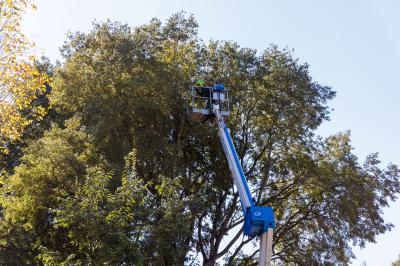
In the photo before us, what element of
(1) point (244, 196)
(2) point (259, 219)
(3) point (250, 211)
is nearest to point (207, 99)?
(1) point (244, 196)

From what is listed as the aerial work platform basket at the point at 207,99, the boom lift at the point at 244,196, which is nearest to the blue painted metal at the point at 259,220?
the boom lift at the point at 244,196

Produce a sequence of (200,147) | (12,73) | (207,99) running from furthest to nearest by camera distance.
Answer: (200,147), (207,99), (12,73)

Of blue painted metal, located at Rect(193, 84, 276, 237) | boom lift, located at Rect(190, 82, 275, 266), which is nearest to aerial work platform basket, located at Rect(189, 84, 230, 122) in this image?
boom lift, located at Rect(190, 82, 275, 266)

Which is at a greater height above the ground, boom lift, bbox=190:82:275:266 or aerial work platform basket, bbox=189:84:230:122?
aerial work platform basket, bbox=189:84:230:122

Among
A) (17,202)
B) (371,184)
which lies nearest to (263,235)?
(17,202)

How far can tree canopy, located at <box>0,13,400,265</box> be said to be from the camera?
18094mm

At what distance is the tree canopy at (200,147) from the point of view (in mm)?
18094

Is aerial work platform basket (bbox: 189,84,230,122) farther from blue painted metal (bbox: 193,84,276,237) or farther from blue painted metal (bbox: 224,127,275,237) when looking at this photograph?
blue painted metal (bbox: 224,127,275,237)

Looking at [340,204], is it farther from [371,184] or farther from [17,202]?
[17,202]

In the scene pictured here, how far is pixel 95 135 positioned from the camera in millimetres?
19750

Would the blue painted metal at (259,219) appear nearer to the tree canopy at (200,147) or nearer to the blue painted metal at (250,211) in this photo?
the blue painted metal at (250,211)

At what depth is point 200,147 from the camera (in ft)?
75.5

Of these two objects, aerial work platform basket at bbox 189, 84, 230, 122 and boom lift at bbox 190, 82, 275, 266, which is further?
aerial work platform basket at bbox 189, 84, 230, 122

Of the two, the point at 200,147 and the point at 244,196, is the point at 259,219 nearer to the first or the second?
the point at 244,196
